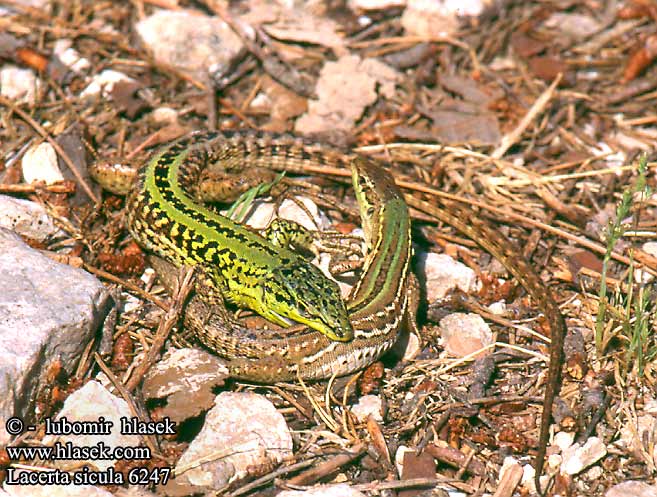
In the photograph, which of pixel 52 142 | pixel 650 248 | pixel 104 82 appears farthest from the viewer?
pixel 104 82

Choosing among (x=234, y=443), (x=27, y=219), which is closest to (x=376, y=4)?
(x=27, y=219)

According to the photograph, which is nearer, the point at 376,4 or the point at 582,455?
the point at 582,455

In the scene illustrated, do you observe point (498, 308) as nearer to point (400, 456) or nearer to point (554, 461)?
point (554, 461)

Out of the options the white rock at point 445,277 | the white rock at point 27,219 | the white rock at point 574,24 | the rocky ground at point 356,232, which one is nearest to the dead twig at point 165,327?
the rocky ground at point 356,232

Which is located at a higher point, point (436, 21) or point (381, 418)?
point (436, 21)

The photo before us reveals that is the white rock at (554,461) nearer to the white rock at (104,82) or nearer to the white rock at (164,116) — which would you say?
the white rock at (164,116)

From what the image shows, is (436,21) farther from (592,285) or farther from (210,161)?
(592,285)

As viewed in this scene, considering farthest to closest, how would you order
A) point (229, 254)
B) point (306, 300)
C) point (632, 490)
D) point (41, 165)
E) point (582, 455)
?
1. point (41, 165)
2. point (229, 254)
3. point (306, 300)
4. point (582, 455)
5. point (632, 490)

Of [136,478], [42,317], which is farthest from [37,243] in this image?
[136,478]
